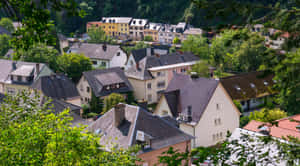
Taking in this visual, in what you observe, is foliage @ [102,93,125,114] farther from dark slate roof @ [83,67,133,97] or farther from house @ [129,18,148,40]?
house @ [129,18,148,40]

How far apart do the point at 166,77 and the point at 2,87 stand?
57.9ft

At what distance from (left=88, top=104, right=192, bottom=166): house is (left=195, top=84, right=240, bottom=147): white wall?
587 cm

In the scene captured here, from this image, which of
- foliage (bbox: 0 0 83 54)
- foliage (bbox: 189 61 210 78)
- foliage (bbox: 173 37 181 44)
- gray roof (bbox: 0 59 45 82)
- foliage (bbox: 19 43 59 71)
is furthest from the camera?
foliage (bbox: 173 37 181 44)

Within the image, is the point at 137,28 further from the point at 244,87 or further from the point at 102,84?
the point at 244,87

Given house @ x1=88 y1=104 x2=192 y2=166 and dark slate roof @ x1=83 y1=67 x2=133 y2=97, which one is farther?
dark slate roof @ x1=83 y1=67 x2=133 y2=97

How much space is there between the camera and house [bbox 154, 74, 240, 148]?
25.5 meters

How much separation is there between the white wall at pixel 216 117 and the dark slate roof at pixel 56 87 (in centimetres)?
1356

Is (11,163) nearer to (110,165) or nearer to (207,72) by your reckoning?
(110,165)

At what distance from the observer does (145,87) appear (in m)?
39.2

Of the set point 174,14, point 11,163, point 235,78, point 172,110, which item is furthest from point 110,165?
point 174,14

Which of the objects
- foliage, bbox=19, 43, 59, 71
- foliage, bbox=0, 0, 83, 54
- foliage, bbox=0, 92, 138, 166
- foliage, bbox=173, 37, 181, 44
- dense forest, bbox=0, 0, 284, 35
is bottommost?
foliage, bbox=0, 92, 138, 166

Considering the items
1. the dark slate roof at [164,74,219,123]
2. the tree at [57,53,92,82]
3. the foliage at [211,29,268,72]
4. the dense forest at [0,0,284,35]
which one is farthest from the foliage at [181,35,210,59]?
the dense forest at [0,0,284,35]

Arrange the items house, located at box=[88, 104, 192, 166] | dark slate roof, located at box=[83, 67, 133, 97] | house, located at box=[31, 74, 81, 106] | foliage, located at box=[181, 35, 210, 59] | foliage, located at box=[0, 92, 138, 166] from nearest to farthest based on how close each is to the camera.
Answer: foliage, located at box=[0, 92, 138, 166] → house, located at box=[88, 104, 192, 166] → house, located at box=[31, 74, 81, 106] → dark slate roof, located at box=[83, 67, 133, 97] → foliage, located at box=[181, 35, 210, 59]

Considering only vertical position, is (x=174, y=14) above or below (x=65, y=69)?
above
